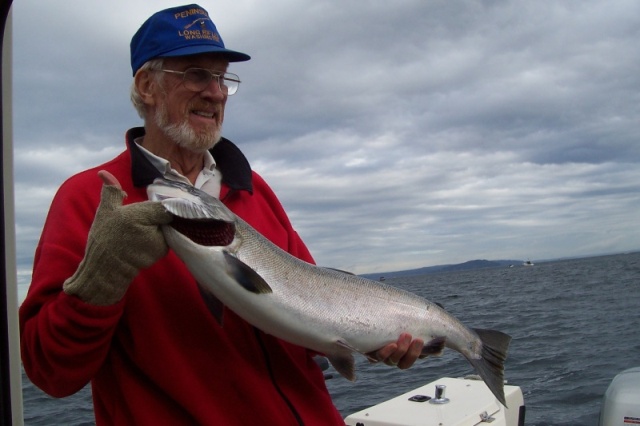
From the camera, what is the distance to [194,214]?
8.41 feet

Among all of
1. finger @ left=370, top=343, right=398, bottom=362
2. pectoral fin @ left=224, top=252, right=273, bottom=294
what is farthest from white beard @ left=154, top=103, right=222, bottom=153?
finger @ left=370, top=343, right=398, bottom=362

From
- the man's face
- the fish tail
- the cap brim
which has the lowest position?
the fish tail

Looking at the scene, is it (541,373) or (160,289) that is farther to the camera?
(541,373)

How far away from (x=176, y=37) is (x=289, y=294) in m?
1.41

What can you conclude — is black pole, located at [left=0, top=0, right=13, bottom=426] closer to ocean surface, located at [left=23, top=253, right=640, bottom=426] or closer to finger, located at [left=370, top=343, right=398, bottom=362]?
finger, located at [left=370, top=343, right=398, bottom=362]

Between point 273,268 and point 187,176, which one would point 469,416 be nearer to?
point 273,268

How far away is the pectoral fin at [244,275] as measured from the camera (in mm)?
2734

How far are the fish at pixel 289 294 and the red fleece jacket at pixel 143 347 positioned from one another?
0.16 metres

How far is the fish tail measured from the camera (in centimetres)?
410

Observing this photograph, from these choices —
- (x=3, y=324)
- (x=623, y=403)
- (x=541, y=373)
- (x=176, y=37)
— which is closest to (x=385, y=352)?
(x=176, y=37)

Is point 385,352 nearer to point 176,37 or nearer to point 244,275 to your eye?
point 244,275

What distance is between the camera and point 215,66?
127 inches

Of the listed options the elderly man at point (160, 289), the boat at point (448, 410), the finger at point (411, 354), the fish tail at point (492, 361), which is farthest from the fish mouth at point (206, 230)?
the boat at point (448, 410)

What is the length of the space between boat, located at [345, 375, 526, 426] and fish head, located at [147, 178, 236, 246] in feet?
10.3
